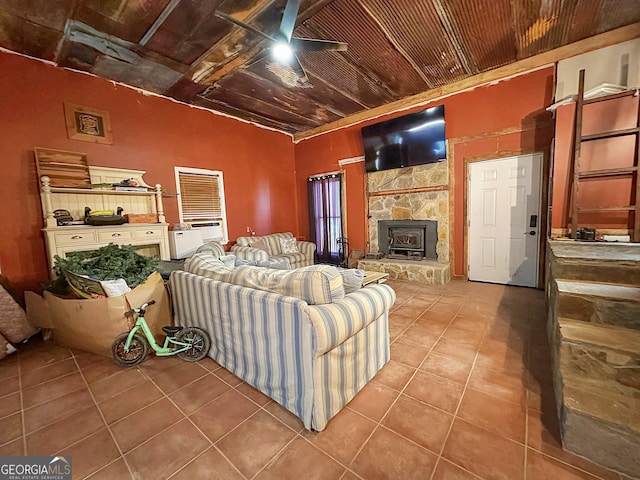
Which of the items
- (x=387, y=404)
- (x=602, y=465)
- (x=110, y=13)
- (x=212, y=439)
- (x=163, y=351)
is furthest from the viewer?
(x=110, y=13)

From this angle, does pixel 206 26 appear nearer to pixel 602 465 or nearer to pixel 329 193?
pixel 329 193

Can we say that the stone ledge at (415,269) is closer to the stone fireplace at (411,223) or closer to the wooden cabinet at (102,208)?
the stone fireplace at (411,223)

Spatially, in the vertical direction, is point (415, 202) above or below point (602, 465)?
above

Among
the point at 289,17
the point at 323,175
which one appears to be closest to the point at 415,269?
the point at 323,175

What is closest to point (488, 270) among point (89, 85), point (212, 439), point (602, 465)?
point (602, 465)

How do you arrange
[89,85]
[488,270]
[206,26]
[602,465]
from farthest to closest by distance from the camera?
[488,270] → [89,85] → [206,26] → [602,465]

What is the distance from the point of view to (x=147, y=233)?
3488mm

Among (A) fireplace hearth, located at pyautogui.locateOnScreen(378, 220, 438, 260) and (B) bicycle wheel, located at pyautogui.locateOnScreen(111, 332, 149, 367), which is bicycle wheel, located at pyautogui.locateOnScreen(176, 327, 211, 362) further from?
(A) fireplace hearth, located at pyautogui.locateOnScreen(378, 220, 438, 260)

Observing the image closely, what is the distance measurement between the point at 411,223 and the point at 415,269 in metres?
0.89

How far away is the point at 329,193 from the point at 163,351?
431cm

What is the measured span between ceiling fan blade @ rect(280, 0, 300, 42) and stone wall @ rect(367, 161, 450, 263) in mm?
3098

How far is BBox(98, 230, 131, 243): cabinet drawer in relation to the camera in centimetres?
311

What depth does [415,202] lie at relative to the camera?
4.50 meters

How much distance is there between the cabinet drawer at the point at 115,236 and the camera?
3105 mm
